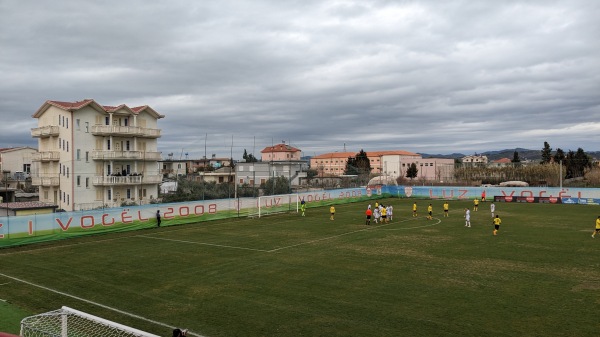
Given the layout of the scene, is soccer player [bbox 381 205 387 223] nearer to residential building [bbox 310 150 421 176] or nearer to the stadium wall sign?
the stadium wall sign

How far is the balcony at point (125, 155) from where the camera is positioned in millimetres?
52406

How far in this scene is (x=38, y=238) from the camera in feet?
101

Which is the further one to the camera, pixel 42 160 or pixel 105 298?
pixel 42 160

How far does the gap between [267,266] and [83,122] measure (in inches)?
1536

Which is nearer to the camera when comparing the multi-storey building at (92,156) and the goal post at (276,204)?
the goal post at (276,204)

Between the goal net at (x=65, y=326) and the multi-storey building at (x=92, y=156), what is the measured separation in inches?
1501

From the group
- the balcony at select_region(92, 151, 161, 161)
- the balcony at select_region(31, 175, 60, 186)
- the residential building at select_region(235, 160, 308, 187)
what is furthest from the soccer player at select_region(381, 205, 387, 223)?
the residential building at select_region(235, 160, 308, 187)

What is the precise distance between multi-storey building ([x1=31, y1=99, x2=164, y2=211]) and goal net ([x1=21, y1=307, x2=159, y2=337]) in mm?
38126

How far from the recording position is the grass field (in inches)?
556

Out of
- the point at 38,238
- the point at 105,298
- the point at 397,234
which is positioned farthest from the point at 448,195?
the point at 105,298

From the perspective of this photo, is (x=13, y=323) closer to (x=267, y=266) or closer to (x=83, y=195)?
(x=267, y=266)

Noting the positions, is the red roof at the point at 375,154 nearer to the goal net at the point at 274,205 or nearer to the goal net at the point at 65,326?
the goal net at the point at 274,205

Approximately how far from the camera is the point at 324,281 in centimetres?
1928

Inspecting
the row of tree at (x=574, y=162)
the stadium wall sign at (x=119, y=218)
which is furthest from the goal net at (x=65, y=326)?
the row of tree at (x=574, y=162)
